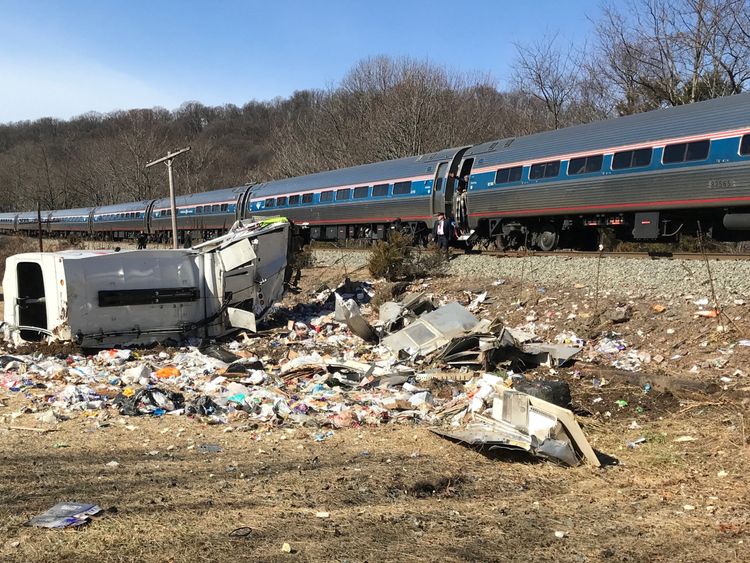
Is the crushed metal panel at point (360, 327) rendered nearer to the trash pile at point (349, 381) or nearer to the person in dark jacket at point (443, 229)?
the trash pile at point (349, 381)

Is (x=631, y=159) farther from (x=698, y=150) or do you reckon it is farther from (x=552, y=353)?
(x=552, y=353)

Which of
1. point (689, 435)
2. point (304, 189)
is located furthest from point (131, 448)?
point (304, 189)

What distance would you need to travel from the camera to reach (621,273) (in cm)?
1085

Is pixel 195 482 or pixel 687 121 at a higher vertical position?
pixel 687 121

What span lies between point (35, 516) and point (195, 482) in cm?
108

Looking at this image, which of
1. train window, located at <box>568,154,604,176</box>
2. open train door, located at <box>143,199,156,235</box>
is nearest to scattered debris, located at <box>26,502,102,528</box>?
train window, located at <box>568,154,604,176</box>

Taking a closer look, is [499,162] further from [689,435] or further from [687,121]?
[689,435]

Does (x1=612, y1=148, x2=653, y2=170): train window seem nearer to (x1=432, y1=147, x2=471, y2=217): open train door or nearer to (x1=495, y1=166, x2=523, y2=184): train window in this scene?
(x1=495, y1=166, x2=523, y2=184): train window

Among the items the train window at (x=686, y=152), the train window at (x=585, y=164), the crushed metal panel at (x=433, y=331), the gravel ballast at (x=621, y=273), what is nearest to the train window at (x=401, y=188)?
the gravel ballast at (x=621, y=273)

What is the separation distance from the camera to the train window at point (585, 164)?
13.2 meters

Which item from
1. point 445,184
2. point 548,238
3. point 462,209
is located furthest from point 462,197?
point 548,238

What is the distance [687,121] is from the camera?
38.4 feet

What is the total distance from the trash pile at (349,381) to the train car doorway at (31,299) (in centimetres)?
184

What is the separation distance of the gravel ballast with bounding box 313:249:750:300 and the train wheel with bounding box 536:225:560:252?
184 cm
